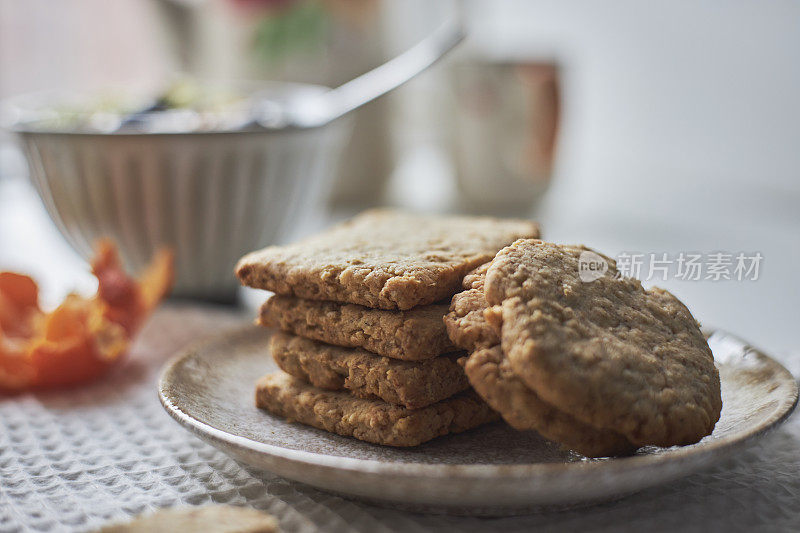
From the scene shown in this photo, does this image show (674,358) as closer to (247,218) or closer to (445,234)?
(445,234)

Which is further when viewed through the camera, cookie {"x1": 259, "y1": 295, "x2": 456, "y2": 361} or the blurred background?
the blurred background

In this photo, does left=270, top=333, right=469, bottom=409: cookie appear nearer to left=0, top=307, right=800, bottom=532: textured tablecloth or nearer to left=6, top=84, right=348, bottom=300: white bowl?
left=0, top=307, right=800, bottom=532: textured tablecloth

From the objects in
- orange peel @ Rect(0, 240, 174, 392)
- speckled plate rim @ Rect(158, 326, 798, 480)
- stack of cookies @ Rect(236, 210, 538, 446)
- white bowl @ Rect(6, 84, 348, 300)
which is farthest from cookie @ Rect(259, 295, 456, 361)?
white bowl @ Rect(6, 84, 348, 300)

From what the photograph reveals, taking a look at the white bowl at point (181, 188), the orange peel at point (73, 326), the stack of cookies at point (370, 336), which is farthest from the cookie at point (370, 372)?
the white bowl at point (181, 188)

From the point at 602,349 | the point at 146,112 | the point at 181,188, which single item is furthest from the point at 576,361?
the point at 146,112

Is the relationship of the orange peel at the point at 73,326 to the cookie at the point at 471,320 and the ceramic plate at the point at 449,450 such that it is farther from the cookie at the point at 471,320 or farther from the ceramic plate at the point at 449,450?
the cookie at the point at 471,320
